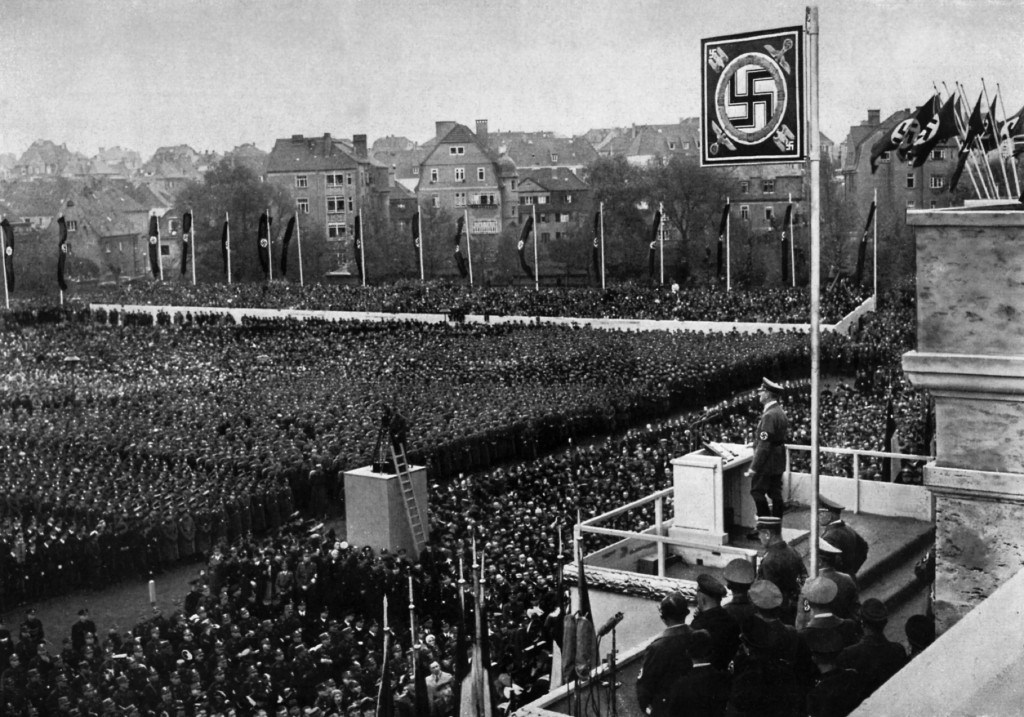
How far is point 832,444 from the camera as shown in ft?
64.8

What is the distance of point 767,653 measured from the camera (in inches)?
217

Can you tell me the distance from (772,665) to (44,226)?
4262 centimetres

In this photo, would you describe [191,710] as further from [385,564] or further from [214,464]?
[214,464]

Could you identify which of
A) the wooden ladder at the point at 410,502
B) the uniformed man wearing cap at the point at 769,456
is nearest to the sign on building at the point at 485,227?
the wooden ladder at the point at 410,502

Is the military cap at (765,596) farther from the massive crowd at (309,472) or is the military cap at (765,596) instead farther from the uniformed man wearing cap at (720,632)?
the massive crowd at (309,472)

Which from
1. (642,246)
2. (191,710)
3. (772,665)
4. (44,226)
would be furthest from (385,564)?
(642,246)

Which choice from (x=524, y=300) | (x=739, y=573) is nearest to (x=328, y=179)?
(x=524, y=300)

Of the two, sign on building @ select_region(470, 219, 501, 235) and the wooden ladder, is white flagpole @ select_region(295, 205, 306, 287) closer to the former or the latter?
sign on building @ select_region(470, 219, 501, 235)

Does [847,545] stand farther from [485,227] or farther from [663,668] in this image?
[485,227]

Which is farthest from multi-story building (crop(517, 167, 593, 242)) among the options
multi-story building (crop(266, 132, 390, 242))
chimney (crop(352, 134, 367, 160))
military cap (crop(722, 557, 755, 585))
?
military cap (crop(722, 557, 755, 585))

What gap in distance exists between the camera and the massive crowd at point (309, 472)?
1049 cm

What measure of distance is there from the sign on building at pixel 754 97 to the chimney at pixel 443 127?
169 feet

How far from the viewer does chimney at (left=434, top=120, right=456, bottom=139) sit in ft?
199

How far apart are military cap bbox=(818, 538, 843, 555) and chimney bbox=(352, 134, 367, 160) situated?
1995 inches
